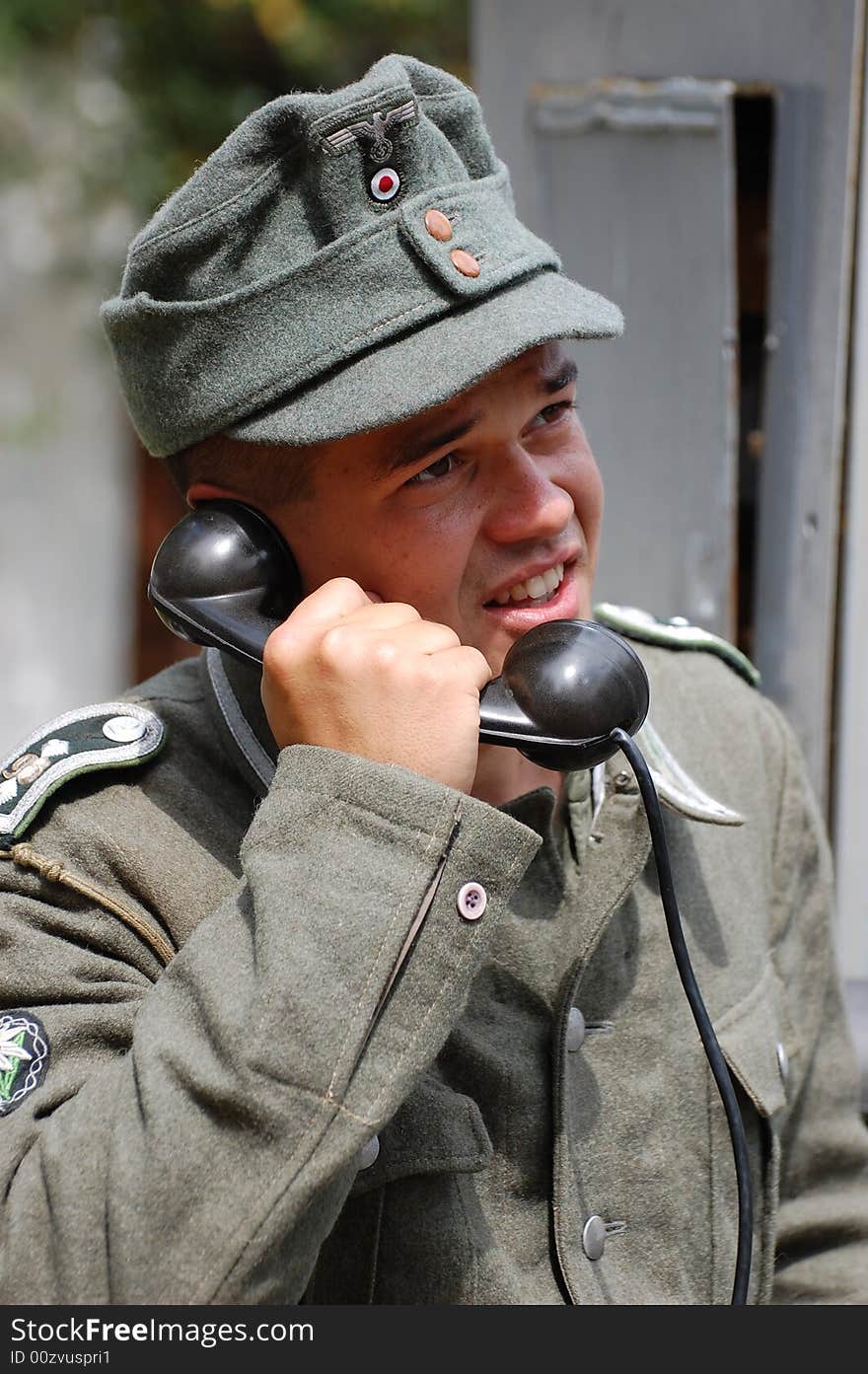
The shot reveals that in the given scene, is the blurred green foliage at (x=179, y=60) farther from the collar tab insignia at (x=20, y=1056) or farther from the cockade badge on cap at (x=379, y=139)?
the collar tab insignia at (x=20, y=1056)

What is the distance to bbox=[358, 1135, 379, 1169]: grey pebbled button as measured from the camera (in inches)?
51.9

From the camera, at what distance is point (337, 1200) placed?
1.33 metres

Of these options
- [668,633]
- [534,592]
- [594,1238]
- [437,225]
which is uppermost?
[437,225]

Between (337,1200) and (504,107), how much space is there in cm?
190

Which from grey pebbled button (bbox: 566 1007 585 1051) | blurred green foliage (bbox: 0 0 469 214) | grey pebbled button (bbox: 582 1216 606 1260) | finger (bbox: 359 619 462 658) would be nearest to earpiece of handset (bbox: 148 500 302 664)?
finger (bbox: 359 619 462 658)

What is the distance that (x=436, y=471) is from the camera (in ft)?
5.42

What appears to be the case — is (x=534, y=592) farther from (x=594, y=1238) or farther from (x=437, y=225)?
(x=594, y=1238)

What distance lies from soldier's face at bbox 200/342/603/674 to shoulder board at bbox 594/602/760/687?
0.47m

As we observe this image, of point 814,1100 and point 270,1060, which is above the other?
point 270,1060

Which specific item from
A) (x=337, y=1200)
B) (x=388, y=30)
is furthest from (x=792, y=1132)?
(x=388, y=30)

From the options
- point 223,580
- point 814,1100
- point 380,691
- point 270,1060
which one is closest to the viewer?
point 270,1060

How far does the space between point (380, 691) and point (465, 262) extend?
52cm

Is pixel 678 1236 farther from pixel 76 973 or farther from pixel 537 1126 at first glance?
pixel 76 973

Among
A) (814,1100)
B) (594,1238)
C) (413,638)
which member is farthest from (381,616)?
(814,1100)
